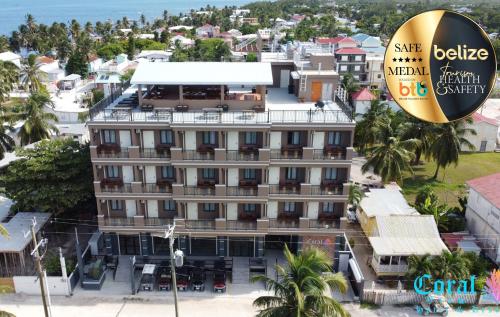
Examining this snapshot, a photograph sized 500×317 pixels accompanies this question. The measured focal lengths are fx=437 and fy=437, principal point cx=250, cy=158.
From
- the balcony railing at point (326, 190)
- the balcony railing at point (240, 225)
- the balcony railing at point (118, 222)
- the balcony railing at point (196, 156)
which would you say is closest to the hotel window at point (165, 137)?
the balcony railing at point (196, 156)

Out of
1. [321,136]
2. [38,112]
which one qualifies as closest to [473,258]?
[321,136]

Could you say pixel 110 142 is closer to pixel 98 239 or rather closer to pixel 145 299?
pixel 98 239

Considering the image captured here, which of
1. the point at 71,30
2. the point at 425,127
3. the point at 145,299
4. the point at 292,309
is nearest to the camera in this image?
the point at 292,309

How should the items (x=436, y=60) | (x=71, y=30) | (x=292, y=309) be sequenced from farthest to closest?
1. (x=71, y=30)
2. (x=436, y=60)
3. (x=292, y=309)

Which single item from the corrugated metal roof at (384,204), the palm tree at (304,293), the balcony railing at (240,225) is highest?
the palm tree at (304,293)

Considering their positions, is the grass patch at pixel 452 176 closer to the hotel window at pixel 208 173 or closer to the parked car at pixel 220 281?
the parked car at pixel 220 281

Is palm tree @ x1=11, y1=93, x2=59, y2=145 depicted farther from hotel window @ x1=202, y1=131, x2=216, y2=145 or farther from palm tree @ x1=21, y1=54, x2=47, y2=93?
palm tree @ x1=21, y1=54, x2=47, y2=93

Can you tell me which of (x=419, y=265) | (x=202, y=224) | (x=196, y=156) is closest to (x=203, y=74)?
(x=196, y=156)

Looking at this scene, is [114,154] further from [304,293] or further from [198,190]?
[304,293]
